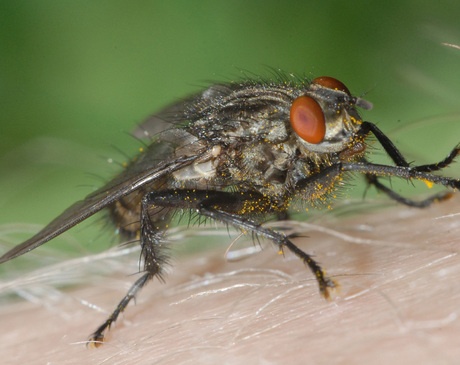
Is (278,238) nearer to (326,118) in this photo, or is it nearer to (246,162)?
(246,162)

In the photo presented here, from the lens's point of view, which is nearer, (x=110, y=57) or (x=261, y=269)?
(x=261, y=269)

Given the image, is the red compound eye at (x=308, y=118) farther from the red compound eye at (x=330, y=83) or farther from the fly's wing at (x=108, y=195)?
the fly's wing at (x=108, y=195)

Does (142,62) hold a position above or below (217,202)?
above

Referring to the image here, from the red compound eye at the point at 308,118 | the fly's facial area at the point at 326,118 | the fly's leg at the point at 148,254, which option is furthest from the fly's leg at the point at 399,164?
the fly's leg at the point at 148,254

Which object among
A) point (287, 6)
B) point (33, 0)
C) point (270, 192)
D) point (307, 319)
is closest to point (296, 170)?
point (270, 192)

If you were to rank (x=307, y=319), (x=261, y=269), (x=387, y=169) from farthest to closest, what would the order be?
(x=261, y=269) → (x=387, y=169) → (x=307, y=319)

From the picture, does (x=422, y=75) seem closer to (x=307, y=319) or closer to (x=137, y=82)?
(x=137, y=82)

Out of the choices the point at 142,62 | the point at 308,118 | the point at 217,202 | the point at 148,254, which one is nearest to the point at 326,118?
the point at 308,118
